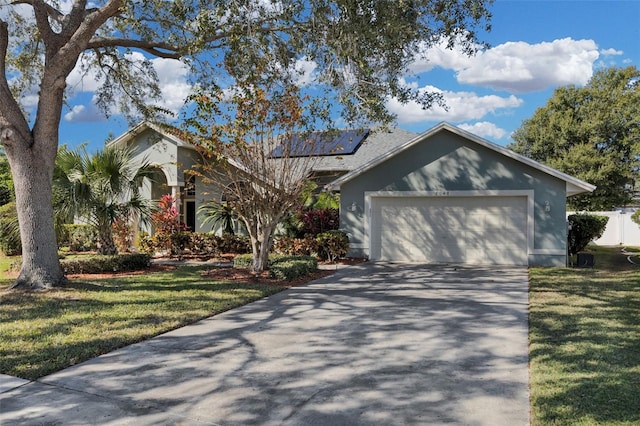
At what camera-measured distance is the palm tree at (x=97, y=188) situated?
12320mm

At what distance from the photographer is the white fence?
83.5ft

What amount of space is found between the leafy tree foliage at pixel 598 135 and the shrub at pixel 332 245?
21.4 meters

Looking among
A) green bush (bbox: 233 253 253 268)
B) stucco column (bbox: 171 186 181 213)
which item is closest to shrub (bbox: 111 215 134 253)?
stucco column (bbox: 171 186 181 213)

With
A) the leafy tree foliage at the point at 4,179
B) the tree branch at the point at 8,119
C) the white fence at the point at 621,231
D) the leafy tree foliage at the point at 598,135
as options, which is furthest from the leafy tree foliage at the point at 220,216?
the leafy tree foliage at the point at 598,135

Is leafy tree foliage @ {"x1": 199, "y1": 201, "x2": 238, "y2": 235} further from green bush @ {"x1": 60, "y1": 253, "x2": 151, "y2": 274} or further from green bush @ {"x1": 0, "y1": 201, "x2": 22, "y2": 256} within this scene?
green bush @ {"x1": 0, "y1": 201, "x2": 22, "y2": 256}

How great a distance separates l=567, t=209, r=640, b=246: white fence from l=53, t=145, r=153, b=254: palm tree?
78.1 ft

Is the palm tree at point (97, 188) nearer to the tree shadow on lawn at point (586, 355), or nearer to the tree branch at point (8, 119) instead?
the tree branch at point (8, 119)

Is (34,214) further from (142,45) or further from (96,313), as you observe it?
(142,45)

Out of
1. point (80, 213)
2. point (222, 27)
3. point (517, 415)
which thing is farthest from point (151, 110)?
point (517, 415)

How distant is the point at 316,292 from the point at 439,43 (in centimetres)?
602

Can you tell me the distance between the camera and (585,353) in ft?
18.3

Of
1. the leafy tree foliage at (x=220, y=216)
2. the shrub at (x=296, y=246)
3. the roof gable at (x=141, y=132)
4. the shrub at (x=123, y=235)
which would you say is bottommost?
the shrub at (x=296, y=246)

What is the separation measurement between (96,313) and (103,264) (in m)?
5.46

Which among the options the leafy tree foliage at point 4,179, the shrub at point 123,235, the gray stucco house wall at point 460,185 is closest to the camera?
the gray stucco house wall at point 460,185
